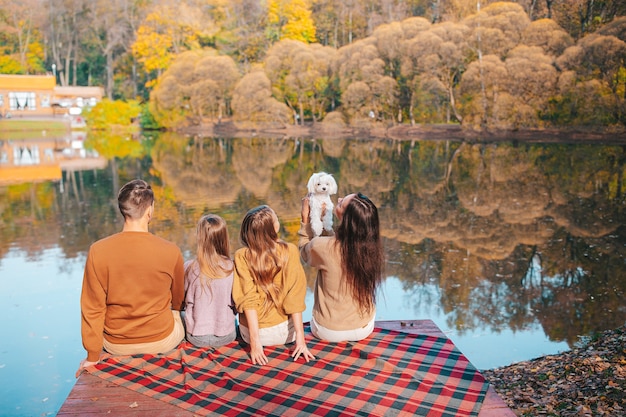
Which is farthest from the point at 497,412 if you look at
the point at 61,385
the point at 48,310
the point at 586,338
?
the point at 48,310

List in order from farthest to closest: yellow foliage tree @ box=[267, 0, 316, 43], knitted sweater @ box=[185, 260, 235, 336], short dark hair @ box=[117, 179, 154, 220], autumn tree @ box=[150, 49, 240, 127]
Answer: yellow foliage tree @ box=[267, 0, 316, 43] → autumn tree @ box=[150, 49, 240, 127] → knitted sweater @ box=[185, 260, 235, 336] → short dark hair @ box=[117, 179, 154, 220]

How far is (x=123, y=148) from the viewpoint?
956 inches

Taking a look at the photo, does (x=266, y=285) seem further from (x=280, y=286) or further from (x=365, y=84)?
(x=365, y=84)

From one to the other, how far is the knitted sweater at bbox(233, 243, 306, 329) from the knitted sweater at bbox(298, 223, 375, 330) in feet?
0.41

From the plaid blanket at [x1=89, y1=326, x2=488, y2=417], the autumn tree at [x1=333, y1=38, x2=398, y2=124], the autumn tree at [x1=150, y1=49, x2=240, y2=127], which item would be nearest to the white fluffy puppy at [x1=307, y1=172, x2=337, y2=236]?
the plaid blanket at [x1=89, y1=326, x2=488, y2=417]

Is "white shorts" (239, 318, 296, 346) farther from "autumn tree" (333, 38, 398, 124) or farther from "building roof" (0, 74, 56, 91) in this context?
"building roof" (0, 74, 56, 91)

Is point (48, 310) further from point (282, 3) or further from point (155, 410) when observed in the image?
point (282, 3)

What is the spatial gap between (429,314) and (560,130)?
2434cm

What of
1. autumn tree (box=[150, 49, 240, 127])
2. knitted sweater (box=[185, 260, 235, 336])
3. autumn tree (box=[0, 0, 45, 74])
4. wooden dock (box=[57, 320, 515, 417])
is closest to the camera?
wooden dock (box=[57, 320, 515, 417])

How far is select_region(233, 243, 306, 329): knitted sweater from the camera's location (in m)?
3.11

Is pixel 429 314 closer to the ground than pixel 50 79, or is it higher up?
closer to the ground

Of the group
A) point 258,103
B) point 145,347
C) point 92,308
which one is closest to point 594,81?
point 258,103

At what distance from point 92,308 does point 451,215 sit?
7.79m

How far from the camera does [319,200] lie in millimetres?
3443
